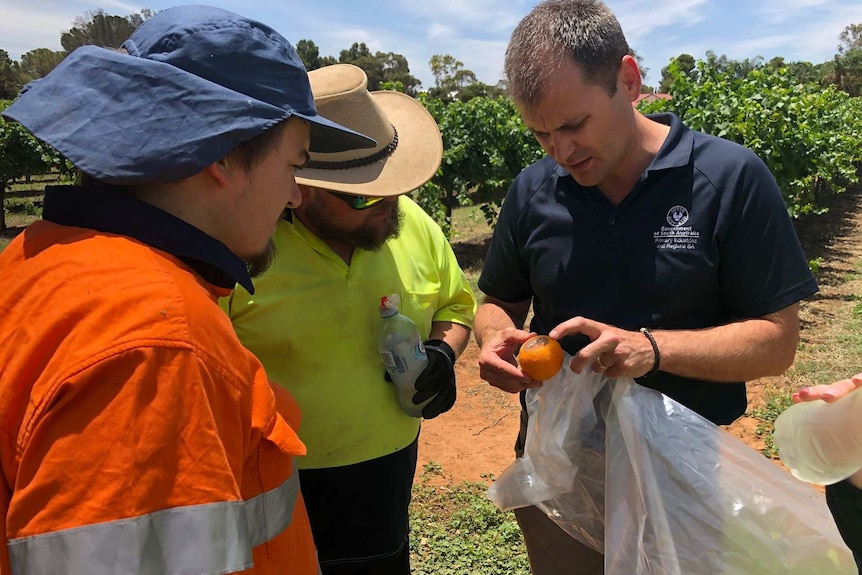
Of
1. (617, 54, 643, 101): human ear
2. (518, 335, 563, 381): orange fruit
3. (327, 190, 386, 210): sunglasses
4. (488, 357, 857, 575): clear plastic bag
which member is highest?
(617, 54, 643, 101): human ear

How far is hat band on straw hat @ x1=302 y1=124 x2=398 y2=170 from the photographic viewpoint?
2100 mm

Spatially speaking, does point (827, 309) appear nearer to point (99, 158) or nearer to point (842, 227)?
point (842, 227)

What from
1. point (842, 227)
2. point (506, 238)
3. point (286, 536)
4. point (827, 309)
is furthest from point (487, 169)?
point (286, 536)

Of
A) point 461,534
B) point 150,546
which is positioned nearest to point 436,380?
point 150,546

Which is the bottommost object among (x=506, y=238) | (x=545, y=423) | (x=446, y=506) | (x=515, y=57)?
(x=446, y=506)

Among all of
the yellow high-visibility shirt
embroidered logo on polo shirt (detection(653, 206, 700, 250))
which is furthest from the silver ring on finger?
the yellow high-visibility shirt

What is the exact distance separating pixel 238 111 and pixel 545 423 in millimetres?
1436

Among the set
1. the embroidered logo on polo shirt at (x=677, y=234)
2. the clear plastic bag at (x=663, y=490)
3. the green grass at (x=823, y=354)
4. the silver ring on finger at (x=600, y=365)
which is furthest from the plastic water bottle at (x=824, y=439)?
the green grass at (x=823, y=354)

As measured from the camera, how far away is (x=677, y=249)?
6.30 ft

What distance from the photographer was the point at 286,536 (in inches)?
49.9

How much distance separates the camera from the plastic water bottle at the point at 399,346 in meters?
2.15

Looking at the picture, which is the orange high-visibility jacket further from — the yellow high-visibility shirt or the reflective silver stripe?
the yellow high-visibility shirt

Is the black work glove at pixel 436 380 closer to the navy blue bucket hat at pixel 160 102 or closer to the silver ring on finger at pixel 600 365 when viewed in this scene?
the silver ring on finger at pixel 600 365

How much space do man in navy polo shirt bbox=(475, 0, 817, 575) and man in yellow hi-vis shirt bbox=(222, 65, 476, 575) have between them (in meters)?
0.41
